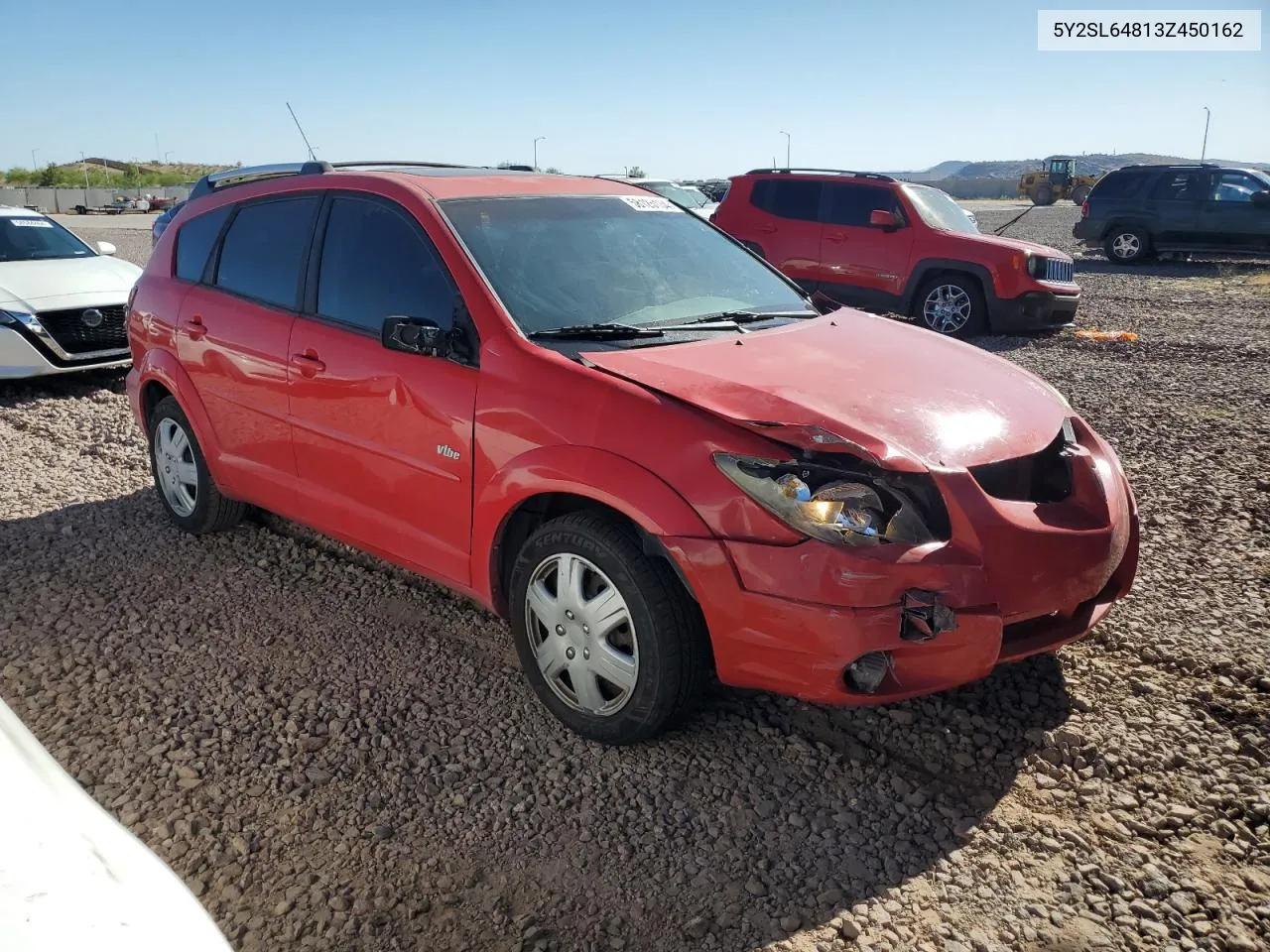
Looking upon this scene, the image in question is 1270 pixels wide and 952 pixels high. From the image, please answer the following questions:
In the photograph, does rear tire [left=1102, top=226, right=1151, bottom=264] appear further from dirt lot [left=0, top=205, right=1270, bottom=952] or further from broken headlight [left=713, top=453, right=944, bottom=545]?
broken headlight [left=713, top=453, right=944, bottom=545]

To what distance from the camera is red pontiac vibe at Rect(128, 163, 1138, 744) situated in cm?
285

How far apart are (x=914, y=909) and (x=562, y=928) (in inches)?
35.0

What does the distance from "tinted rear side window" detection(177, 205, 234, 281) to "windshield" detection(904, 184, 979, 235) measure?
828 cm

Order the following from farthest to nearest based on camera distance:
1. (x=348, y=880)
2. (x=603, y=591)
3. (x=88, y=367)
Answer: (x=88, y=367)
(x=603, y=591)
(x=348, y=880)

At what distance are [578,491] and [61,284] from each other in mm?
7232

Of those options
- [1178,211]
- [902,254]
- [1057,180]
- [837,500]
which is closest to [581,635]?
[837,500]

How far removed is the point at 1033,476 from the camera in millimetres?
3285

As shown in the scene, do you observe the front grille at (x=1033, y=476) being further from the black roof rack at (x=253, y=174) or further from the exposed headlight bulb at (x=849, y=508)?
the black roof rack at (x=253, y=174)

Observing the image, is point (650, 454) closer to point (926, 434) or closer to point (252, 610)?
point (926, 434)

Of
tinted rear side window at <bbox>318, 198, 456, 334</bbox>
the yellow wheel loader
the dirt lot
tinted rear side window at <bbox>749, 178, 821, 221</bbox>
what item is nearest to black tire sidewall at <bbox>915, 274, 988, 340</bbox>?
tinted rear side window at <bbox>749, 178, 821, 221</bbox>

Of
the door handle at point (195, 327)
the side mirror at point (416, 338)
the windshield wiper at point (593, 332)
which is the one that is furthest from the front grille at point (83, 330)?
the windshield wiper at point (593, 332)

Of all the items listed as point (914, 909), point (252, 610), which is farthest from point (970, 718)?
point (252, 610)

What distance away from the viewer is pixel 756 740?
3.32 meters

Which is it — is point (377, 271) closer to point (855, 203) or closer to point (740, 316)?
point (740, 316)
